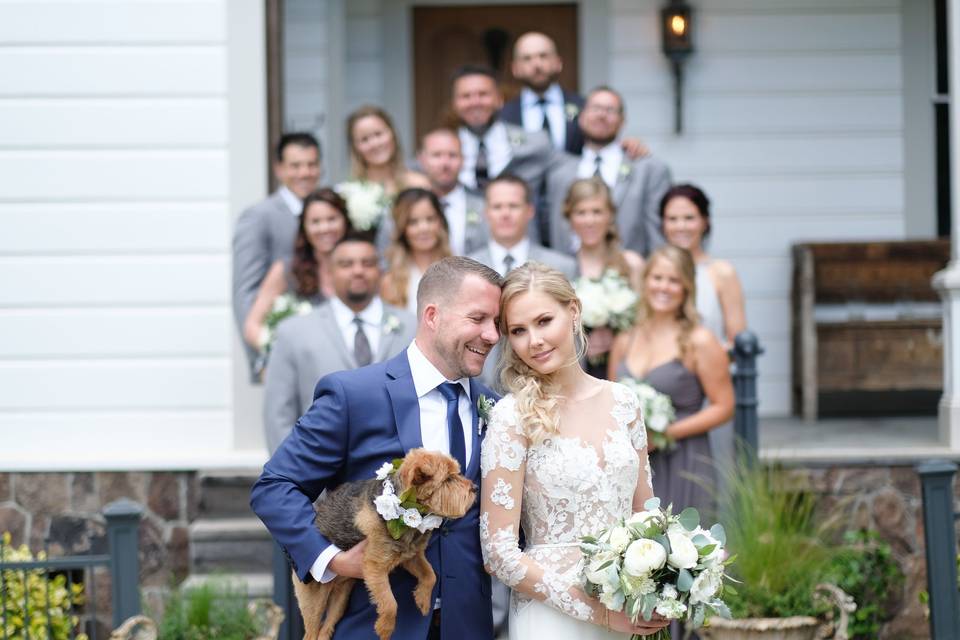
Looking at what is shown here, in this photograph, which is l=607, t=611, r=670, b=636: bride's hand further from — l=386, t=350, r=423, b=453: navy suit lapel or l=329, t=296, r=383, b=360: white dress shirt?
l=329, t=296, r=383, b=360: white dress shirt

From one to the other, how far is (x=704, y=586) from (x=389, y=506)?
2.72 ft

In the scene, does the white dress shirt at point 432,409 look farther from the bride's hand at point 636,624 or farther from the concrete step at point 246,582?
the concrete step at point 246,582

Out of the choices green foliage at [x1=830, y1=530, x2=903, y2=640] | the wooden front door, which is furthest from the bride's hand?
the wooden front door

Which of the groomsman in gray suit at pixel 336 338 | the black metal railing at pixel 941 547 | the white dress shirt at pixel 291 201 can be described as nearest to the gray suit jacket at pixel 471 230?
the white dress shirt at pixel 291 201

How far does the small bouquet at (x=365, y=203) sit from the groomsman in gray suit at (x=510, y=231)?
1.95ft

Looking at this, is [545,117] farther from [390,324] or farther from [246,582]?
[246,582]

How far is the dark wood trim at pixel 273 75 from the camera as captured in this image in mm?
7926

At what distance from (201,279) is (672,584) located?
5140mm

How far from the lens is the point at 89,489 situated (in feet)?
24.4

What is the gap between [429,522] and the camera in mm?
3223

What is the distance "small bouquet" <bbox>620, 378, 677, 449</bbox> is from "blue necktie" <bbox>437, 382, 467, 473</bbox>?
252 cm

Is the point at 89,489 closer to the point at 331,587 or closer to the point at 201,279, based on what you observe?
the point at 201,279

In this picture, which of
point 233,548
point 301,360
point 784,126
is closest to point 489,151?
point 301,360

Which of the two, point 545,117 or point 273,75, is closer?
point 545,117
